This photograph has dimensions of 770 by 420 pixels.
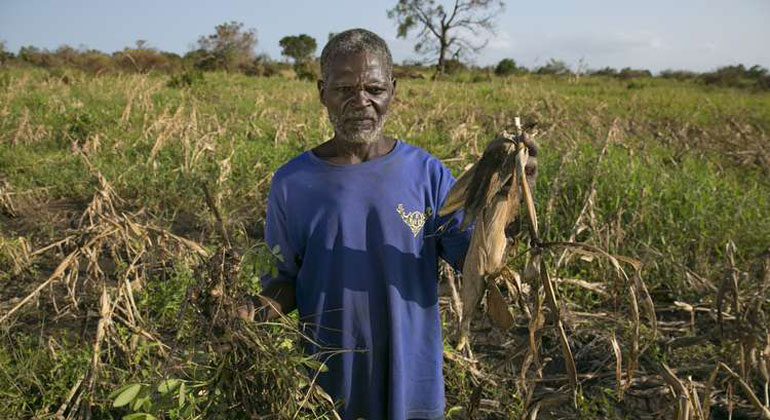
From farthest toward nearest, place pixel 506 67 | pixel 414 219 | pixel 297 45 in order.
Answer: pixel 297 45
pixel 506 67
pixel 414 219

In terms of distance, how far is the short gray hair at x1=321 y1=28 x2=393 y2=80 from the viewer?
1.42m

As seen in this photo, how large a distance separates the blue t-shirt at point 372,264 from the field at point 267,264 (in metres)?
0.15

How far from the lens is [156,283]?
2957mm

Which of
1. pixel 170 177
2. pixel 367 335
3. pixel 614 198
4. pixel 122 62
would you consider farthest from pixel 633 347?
pixel 122 62

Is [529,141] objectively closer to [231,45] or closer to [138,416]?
[138,416]

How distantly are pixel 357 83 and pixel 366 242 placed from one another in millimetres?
386

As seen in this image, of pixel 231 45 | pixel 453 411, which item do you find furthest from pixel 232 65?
pixel 453 411

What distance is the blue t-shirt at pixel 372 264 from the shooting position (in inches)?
55.2

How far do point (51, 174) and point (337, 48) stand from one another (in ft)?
13.1

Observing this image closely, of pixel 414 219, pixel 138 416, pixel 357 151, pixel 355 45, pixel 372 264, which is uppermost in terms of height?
pixel 355 45

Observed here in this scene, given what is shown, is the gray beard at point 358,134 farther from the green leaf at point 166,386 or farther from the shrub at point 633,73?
the shrub at point 633,73

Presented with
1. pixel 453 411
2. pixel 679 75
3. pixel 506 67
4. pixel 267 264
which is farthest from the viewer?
pixel 506 67

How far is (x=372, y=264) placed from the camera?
4.68 feet

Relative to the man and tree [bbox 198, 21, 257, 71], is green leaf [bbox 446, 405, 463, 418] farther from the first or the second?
tree [bbox 198, 21, 257, 71]
